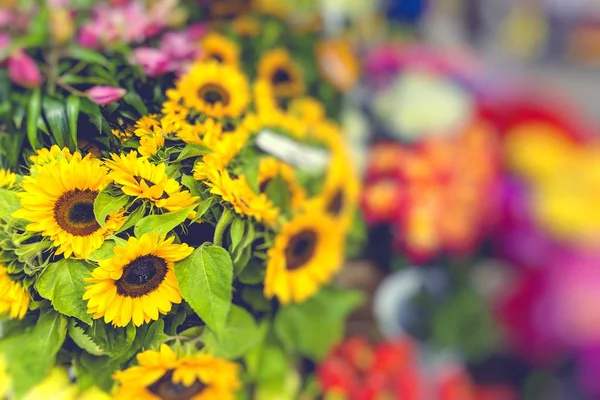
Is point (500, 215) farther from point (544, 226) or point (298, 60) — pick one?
point (298, 60)

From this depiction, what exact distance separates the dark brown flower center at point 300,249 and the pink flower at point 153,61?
0.50 ft

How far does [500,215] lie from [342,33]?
0.39m

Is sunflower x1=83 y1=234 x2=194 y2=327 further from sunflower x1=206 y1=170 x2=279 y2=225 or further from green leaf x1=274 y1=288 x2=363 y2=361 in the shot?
green leaf x1=274 y1=288 x2=363 y2=361

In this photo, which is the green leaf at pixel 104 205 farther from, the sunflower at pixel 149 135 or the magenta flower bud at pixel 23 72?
the magenta flower bud at pixel 23 72

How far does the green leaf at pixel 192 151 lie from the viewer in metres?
0.36

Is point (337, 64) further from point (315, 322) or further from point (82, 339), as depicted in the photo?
point (82, 339)

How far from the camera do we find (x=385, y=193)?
2.39ft

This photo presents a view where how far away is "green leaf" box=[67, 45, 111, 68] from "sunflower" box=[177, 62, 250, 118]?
6 centimetres

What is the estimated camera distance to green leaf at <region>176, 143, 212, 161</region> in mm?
358

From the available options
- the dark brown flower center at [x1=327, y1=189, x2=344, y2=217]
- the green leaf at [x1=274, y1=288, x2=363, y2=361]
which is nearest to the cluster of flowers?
the green leaf at [x1=274, y1=288, x2=363, y2=361]

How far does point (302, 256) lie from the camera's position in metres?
0.46

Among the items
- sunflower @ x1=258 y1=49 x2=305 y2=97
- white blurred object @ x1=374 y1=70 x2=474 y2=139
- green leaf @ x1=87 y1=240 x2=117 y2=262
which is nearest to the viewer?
green leaf @ x1=87 y1=240 x2=117 y2=262

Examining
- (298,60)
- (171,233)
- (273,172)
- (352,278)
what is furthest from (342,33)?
(171,233)

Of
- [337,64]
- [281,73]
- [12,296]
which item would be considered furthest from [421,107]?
[12,296]
